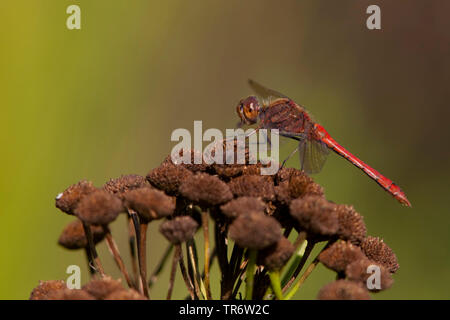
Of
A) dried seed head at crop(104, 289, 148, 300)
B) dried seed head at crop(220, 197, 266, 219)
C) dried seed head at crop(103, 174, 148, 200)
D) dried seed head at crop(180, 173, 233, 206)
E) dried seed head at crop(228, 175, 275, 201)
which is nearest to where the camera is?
dried seed head at crop(104, 289, 148, 300)

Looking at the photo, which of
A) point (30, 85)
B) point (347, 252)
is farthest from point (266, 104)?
point (30, 85)

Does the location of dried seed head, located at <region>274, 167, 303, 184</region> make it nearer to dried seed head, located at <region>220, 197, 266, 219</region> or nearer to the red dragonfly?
dried seed head, located at <region>220, 197, 266, 219</region>

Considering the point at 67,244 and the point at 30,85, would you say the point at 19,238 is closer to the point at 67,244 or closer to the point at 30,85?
the point at 30,85

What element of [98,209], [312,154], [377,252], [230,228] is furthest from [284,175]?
[312,154]

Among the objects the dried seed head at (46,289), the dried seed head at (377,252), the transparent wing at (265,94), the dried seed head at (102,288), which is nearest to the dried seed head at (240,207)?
the dried seed head at (102,288)

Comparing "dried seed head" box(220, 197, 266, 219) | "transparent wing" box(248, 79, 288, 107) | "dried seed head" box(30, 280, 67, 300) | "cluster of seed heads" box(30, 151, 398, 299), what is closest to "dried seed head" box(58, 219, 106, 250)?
"cluster of seed heads" box(30, 151, 398, 299)

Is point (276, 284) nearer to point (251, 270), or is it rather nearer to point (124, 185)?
point (251, 270)

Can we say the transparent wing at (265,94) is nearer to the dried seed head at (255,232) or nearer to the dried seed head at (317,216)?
the dried seed head at (317,216)

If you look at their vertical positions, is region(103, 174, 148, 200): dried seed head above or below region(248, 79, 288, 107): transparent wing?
below
